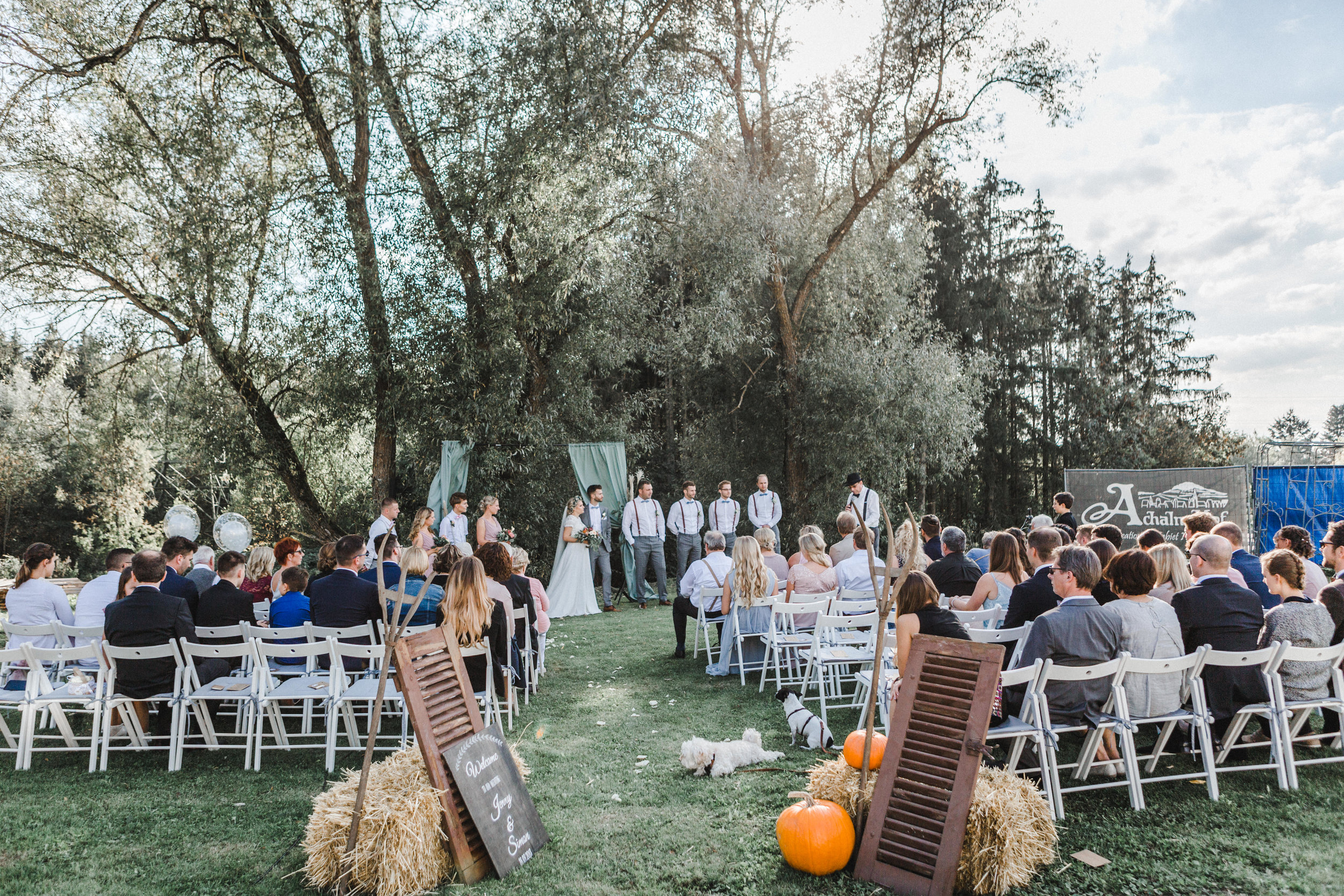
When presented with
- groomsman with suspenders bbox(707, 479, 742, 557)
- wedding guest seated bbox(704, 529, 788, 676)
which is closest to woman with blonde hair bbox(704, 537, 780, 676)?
wedding guest seated bbox(704, 529, 788, 676)

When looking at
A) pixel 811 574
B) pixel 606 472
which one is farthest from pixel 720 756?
pixel 606 472

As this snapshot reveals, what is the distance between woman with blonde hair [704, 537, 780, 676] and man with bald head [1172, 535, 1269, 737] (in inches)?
118

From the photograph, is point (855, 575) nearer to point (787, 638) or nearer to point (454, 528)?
point (787, 638)

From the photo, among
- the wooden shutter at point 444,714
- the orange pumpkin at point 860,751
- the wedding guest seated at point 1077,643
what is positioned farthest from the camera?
the wedding guest seated at point 1077,643

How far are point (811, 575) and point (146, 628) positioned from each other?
489 cm

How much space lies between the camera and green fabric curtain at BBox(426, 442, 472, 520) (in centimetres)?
1220

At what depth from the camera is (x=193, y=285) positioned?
9.95 meters

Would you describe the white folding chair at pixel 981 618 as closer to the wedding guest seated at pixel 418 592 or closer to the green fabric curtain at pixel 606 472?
the wedding guest seated at pixel 418 592

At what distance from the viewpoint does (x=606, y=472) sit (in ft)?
42.9

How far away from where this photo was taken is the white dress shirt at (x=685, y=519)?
38.3 ft

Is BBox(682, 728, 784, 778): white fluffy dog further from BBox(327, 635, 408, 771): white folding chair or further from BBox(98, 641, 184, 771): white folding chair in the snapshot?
BBox(98, 641, 184, 771): white folding chair

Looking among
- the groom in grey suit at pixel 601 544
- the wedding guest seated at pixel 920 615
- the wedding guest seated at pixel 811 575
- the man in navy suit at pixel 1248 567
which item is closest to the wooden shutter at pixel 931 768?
the wedding guest seated at pixel 920 615

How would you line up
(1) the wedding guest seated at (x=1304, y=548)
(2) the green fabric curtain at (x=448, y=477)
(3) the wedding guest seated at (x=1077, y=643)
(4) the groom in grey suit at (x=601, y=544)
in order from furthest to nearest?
(2) the green fabric curtain at (x=448, y=477), (4) the groom in grey suit at (x=601, y=544), (1) the wedding guest seated at (x=1304, y=548), (3) the wedding guest seated at (x=1077, y=643)

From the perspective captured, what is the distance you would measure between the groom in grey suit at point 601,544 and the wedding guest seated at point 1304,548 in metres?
7.92
